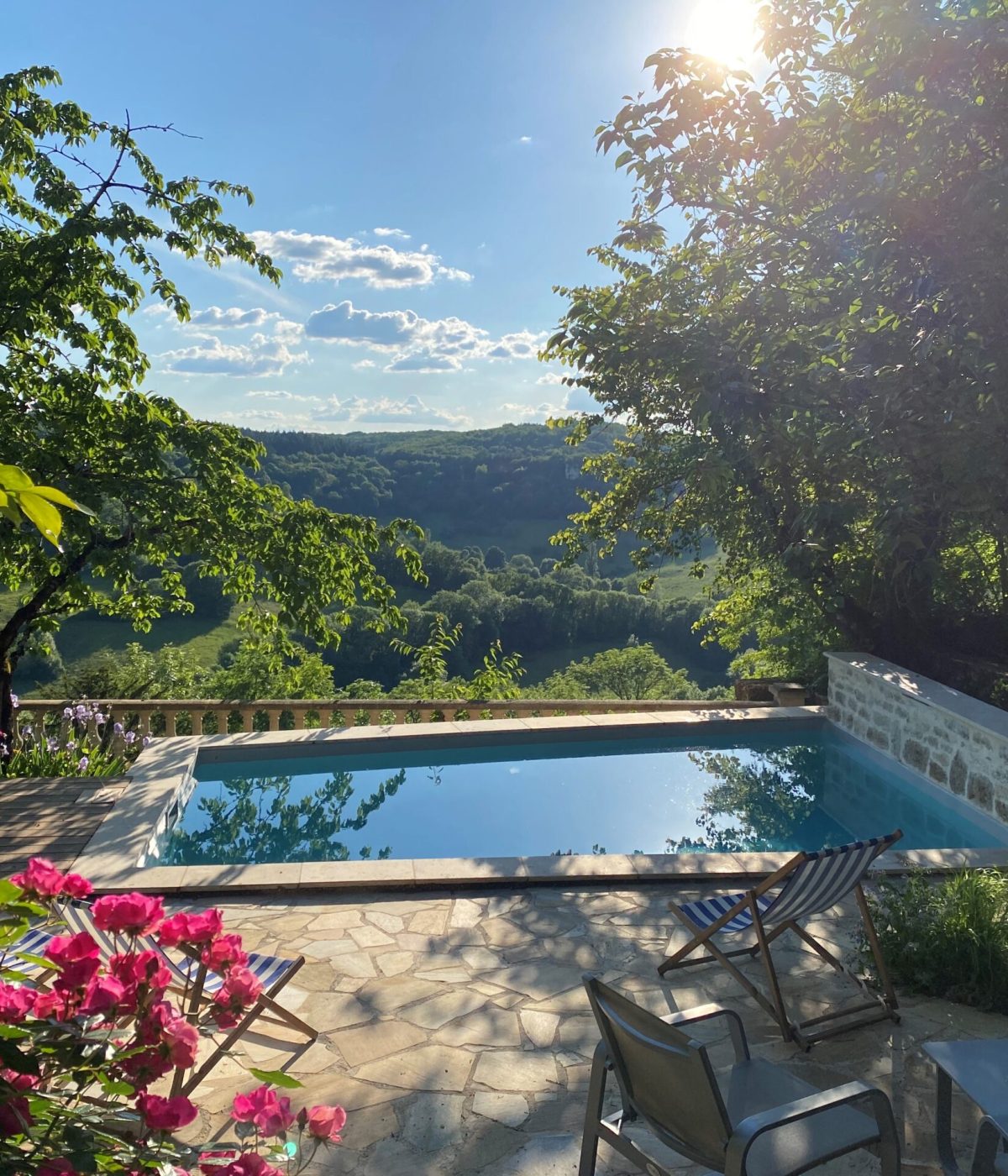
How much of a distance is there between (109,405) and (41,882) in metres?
5.57

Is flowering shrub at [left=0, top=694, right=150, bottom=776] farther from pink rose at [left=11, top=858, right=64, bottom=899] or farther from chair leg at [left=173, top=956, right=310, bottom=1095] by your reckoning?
pink rose at [left=11, top=858, right=64, bottom=899]

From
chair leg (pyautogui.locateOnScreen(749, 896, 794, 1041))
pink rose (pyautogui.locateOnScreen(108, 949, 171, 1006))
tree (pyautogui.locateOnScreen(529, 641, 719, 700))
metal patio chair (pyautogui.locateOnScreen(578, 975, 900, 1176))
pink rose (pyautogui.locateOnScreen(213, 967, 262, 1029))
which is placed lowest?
tree (pyautogui.locateOnScreen(529, 641, 719, 700))

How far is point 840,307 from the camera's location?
6.88 m

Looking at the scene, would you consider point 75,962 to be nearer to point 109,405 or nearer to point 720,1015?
point 720,1015

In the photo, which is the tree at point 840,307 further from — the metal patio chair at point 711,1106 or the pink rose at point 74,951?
the pink rose at point 74,951

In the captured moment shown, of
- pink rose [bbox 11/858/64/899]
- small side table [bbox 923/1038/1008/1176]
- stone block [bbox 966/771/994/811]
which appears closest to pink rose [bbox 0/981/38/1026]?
pink rose [bbox 11/858/64/899]

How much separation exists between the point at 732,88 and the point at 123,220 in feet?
14.6

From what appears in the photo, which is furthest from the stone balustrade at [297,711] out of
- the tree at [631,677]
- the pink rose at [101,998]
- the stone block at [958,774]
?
the tree at [631,677]

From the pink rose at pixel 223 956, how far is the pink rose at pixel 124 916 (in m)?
0.14

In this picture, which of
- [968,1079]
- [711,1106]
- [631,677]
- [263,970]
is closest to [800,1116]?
[711,1106]

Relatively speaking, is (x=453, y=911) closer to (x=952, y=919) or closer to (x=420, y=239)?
(x=952, y=919)

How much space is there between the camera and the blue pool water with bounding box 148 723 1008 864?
634cm

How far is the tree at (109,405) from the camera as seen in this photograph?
6.18m

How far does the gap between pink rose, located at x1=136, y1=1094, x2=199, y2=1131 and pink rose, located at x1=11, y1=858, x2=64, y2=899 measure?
0.56 metres
